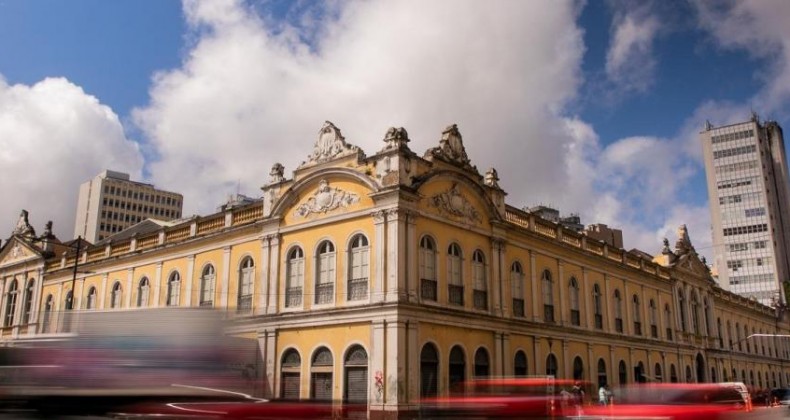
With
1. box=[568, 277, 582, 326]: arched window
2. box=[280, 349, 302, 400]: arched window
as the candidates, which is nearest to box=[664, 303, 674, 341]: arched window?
box=[568, 277, 582, 326]: arched window

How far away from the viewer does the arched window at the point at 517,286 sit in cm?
2939

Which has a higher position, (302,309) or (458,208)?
(458,208)

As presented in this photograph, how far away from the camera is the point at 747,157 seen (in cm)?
9506

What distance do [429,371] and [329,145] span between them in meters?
9.31

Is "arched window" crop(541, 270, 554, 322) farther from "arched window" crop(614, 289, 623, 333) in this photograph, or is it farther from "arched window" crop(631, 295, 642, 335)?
"arched window" crop(631, 295, 642, 335)

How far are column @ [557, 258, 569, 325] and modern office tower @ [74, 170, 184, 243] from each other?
295ft

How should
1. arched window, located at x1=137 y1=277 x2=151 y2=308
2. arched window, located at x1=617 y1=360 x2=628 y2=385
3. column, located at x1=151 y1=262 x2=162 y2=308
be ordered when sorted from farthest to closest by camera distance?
arched window, located at x1=617 y1=360 x2=628 y2=385 → arched window, located at x1=137 y1=277 x2=151 y2=308 → column, located at x1=151 y1=262 x2=162 y2=308

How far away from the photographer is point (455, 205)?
26.9 meters

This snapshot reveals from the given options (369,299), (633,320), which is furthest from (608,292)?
(369,299)

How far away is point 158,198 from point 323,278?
98.9 meters

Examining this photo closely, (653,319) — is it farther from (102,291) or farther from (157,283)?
(102,291)

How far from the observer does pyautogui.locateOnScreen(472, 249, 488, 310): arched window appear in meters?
27.2

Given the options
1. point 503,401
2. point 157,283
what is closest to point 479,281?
point 503,401

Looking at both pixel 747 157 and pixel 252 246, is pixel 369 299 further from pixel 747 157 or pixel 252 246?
pixel 747 157
